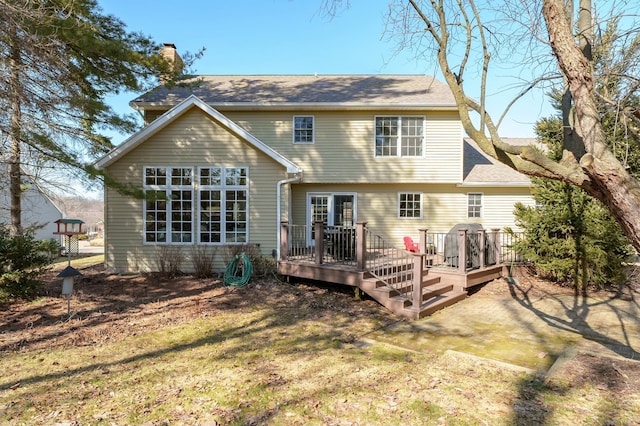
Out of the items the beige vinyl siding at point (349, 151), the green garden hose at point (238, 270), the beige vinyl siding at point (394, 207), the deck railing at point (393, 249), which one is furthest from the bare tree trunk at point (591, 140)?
the beige vinyl siding at point (394, 207)

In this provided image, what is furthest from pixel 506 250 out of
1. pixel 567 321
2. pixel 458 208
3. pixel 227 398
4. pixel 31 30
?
pixel 31 30

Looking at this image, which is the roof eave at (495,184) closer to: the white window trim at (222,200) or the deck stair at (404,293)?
the deck stair at (404,293)

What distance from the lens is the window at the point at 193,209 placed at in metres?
10.9

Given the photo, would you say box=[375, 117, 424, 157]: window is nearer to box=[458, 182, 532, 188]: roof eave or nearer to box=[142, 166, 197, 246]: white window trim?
box=[458, 182, 532, 188]: roof eave

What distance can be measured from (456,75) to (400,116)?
848cm

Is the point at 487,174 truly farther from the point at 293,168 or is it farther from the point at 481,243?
the point at 293,168

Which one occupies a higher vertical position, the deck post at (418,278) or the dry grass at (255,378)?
the deck post at (418,278)

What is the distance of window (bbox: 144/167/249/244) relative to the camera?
1090cm

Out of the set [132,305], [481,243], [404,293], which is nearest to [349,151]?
[481,243]

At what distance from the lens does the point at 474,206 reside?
14.3 m

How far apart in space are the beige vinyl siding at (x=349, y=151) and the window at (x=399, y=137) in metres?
0.21

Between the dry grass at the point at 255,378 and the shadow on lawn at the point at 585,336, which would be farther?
the shadow on lawn at the point at 585,336

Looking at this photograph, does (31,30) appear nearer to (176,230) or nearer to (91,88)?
(91,88)

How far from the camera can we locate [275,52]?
44.2ft
